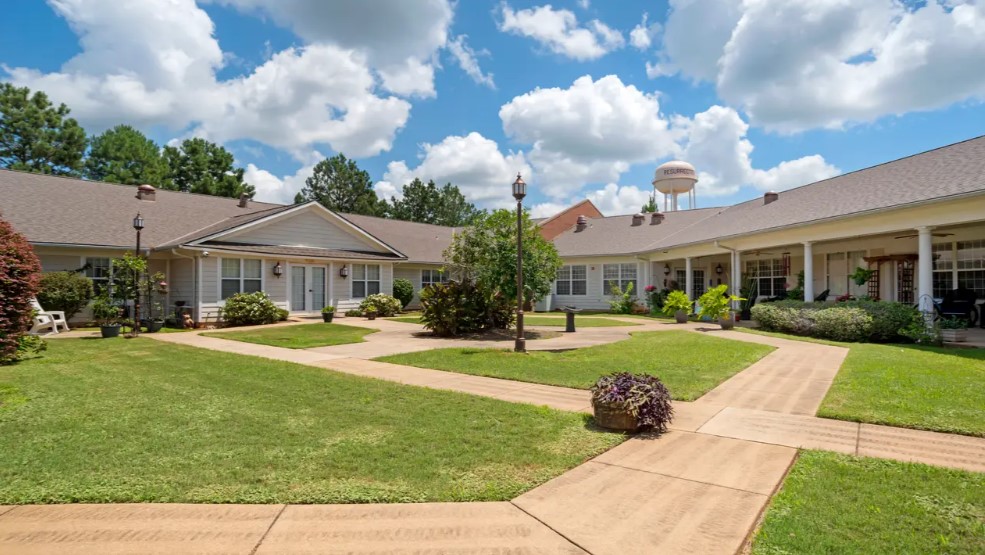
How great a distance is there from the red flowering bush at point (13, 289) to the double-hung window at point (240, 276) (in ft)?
27.3

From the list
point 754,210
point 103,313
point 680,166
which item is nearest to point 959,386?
point 754,210

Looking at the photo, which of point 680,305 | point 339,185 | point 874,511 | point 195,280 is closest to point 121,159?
point 339,185

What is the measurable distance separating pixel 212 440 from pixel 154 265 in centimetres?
1724

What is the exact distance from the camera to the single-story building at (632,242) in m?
13.6

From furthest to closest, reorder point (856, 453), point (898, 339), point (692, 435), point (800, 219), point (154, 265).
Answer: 1. point (154, 265)
2. point (800, 219)
3. point (898, 339)
4. point (692, 435)
5. point (856, 453)

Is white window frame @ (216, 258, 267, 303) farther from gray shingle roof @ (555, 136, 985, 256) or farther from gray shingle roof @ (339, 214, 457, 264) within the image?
gray shingle roof @ (555, 136, 985, 256)

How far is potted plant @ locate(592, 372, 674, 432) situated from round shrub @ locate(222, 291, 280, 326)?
51.1ft

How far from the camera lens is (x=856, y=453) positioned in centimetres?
439

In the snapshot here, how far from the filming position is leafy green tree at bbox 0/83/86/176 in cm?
3641

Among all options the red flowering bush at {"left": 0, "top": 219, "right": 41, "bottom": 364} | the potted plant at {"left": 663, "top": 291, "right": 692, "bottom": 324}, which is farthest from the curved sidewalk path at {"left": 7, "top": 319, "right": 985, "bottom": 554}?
the potted plant at {"left": 663, "top": 291, "right": 692, "bottom": 324}

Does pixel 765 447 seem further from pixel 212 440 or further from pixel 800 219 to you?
pixel 800 219

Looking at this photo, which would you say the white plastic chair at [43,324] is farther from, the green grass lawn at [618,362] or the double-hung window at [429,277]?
the double-hung window at [429,277]

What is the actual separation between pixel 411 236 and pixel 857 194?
70.3 ft

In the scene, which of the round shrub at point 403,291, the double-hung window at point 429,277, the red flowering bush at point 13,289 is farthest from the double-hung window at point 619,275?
the red flowering bush at point 13,289
